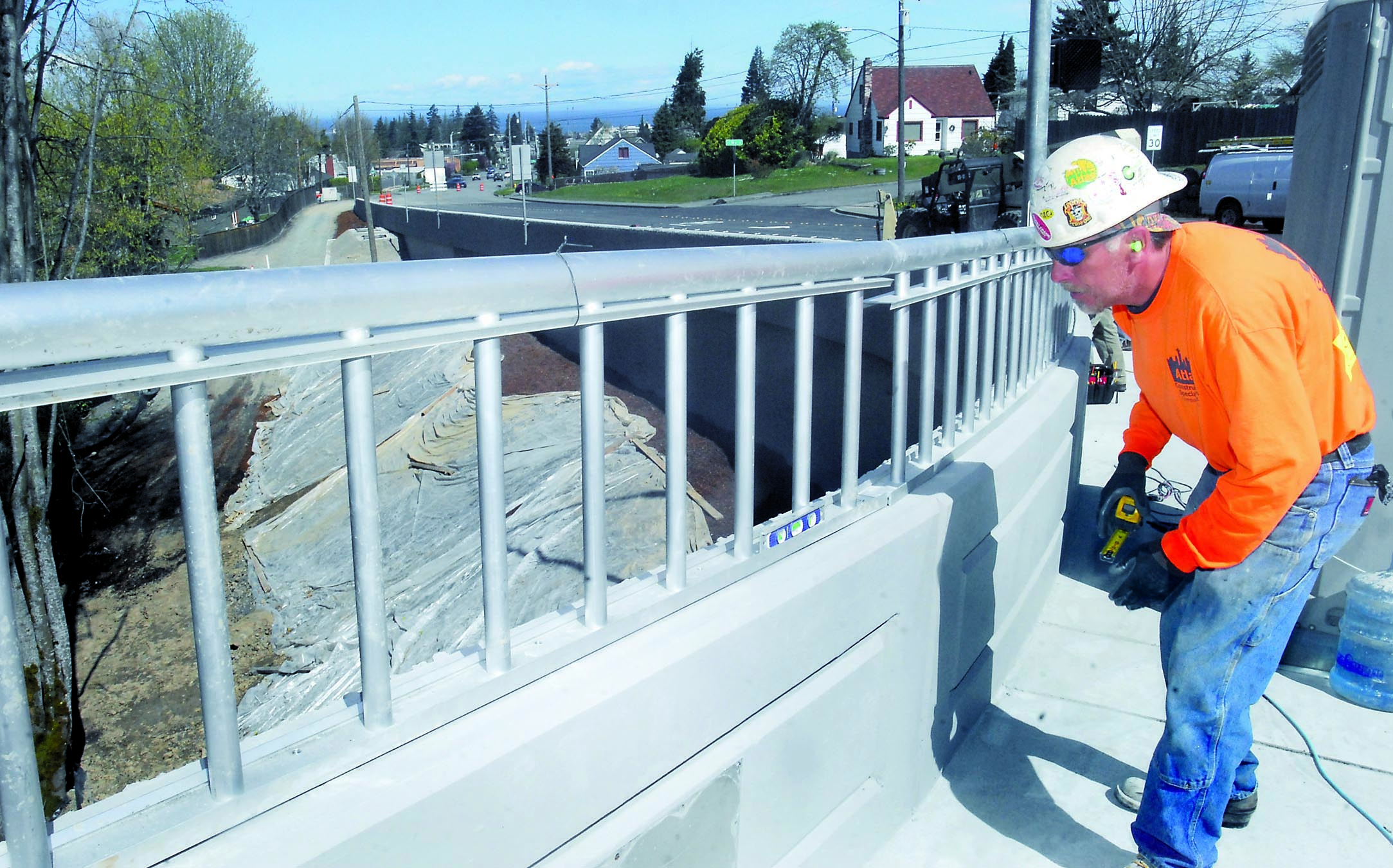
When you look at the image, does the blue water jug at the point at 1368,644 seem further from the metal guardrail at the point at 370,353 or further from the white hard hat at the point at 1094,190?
the metal guardrail at the point at 370,353

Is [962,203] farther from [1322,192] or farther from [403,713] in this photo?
[403,713]

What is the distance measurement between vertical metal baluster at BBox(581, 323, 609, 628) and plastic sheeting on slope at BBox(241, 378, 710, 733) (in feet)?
18.4

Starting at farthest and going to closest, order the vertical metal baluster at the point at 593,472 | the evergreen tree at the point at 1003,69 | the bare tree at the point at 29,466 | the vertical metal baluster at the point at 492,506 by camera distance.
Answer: the evergreen tree at the point at 1003,69
the bare tree at the point at 29,466
the vertical metal baluster at the point at 593,472
the vertical metal baluster at the point at 492,506

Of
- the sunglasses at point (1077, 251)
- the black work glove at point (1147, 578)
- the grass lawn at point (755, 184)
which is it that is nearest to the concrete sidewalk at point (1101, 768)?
the black work glove at point (1147, 578)

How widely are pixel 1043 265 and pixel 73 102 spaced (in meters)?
35.8

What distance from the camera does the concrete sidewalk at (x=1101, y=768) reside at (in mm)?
3068

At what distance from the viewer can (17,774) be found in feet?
4.10

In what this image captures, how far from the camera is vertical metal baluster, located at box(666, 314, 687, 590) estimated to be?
2.09m

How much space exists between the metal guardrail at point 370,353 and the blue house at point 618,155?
389 feet

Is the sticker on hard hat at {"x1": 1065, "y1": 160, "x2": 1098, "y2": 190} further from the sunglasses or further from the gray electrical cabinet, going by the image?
the gray electrical cabinet

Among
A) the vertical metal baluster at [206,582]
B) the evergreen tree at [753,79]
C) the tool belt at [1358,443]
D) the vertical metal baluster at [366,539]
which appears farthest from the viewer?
the evergreen tree at [753,79]

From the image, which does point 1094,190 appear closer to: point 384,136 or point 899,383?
point 899,383

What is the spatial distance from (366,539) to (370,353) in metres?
0.30

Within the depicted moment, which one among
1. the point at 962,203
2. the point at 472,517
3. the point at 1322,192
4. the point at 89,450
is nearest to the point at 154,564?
the point at 89,450
